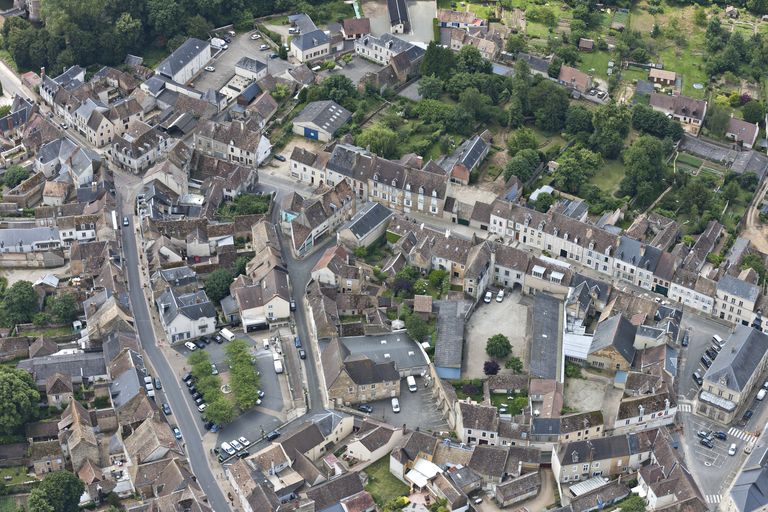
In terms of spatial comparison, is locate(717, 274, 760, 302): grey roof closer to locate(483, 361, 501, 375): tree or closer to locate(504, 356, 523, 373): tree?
locate(504, 356, 523, 373): tree

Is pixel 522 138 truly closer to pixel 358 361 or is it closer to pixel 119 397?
pixel 358 361

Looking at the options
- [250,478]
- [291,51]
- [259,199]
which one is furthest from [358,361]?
[291,51]

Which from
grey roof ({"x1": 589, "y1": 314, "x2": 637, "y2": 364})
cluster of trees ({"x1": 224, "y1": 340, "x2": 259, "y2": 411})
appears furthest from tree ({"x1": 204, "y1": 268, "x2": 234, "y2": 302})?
grey roof ({"x1": 589, "y1": 314, "x2": 637, "y2": 364})

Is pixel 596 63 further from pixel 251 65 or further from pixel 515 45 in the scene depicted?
pixel 251 65

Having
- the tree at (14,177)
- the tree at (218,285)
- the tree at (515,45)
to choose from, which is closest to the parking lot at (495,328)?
the tree at (218,285)

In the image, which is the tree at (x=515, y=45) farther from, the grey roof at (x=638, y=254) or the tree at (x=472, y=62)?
the grey roof at (x=638, y=254)
